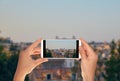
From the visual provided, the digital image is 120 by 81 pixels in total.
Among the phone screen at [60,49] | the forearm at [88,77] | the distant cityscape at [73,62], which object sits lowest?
the distant cityscape at [73,62]

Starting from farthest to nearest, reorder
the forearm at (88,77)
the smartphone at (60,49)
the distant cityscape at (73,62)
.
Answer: the distant cityscape at (73,62)
the smartphone at (60,49)
the forearm at (88,77)

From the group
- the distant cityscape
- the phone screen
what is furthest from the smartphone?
the distant cityscape

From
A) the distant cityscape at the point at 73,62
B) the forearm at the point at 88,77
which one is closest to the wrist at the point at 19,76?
the forearm at the point at 88,77

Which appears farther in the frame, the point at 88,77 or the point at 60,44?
the point at 60,44

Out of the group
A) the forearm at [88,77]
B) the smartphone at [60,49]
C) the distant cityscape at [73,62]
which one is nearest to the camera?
the forearm at [88,77]

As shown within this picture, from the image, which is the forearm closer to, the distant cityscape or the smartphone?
the smartphone

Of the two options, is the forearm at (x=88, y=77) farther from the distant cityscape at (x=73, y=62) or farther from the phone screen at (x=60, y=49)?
the distant cityscape at (x=73, y=62)

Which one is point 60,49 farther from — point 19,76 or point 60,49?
point 19,76

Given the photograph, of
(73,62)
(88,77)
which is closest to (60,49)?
(88,77)

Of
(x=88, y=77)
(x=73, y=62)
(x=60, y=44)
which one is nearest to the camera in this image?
(x=88, y=77)
